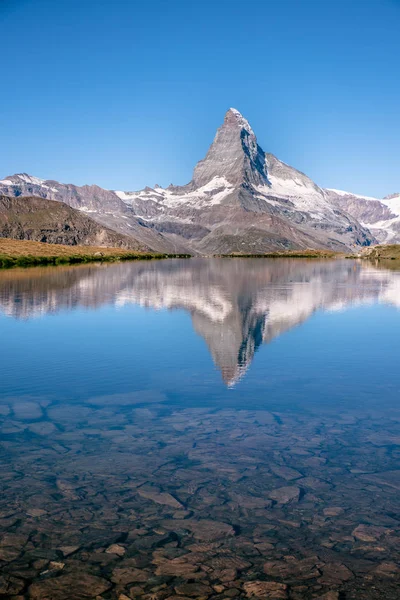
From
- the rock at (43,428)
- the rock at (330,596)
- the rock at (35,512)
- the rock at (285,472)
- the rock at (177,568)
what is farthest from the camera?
the rock at (43,428)

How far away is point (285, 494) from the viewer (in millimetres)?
14883

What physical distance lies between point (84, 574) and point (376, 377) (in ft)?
66.7

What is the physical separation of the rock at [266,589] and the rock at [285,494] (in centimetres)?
350

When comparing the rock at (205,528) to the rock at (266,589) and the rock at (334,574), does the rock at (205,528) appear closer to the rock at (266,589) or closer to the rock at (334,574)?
the rock at (266,589)

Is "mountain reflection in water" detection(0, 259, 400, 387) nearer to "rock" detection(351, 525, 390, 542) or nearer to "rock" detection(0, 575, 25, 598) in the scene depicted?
"rock" detection(351, 525, 390, 542)

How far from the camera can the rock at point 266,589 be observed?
10688mm

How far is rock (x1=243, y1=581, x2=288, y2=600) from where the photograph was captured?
1069cm

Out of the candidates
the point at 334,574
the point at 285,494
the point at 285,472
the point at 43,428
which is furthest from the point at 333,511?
the point at 43,428

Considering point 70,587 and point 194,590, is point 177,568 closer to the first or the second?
point 194,590

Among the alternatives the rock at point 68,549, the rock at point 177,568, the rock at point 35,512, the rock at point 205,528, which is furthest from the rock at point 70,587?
the rock at point 35,512

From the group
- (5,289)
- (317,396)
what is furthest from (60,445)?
(5,289)

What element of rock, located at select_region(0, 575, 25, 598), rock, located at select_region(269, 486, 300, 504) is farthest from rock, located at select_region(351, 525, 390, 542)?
rock, located at select_region(0, 575, 25, 598)

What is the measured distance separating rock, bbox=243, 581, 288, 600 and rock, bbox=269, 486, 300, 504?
3499 millimetres

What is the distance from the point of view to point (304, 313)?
178ft
